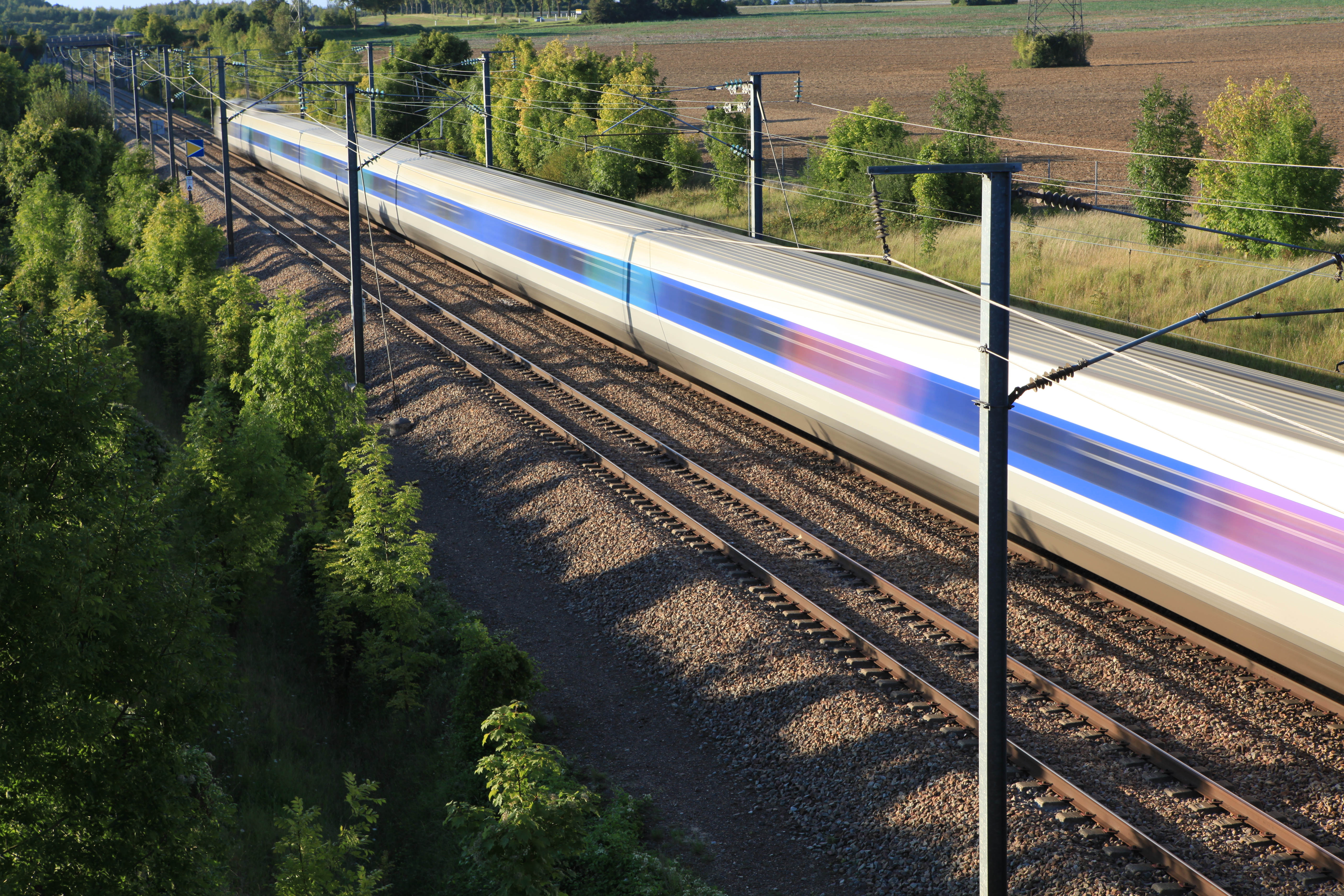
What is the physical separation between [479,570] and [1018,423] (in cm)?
684

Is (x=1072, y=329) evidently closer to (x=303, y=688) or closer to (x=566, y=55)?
(x=303, y=688)

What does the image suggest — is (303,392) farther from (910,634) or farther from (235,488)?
(910,634)

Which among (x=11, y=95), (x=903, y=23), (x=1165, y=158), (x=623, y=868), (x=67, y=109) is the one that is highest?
(x=903, y=23)

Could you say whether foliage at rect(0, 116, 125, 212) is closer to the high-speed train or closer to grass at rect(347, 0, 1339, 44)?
the high-speed train

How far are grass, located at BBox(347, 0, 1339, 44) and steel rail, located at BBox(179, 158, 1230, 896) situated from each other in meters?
106

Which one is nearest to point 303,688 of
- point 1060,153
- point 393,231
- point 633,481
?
point 633,481

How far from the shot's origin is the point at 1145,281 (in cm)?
2467

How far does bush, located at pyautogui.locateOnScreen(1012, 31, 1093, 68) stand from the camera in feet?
293

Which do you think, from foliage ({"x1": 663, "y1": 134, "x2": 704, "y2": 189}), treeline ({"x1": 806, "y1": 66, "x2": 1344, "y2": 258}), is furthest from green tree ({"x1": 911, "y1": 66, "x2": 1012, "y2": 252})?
foliage ({"x1": 663, "y1": 134, "x2": 704, "y2": 189})

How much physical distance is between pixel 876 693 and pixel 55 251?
28.6 meters

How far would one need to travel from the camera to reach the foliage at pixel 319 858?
7.36 meters

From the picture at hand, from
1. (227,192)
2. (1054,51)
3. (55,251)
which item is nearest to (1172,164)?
(227,192)

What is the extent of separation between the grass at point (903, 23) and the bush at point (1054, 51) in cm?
2972

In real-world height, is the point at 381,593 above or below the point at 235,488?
below
